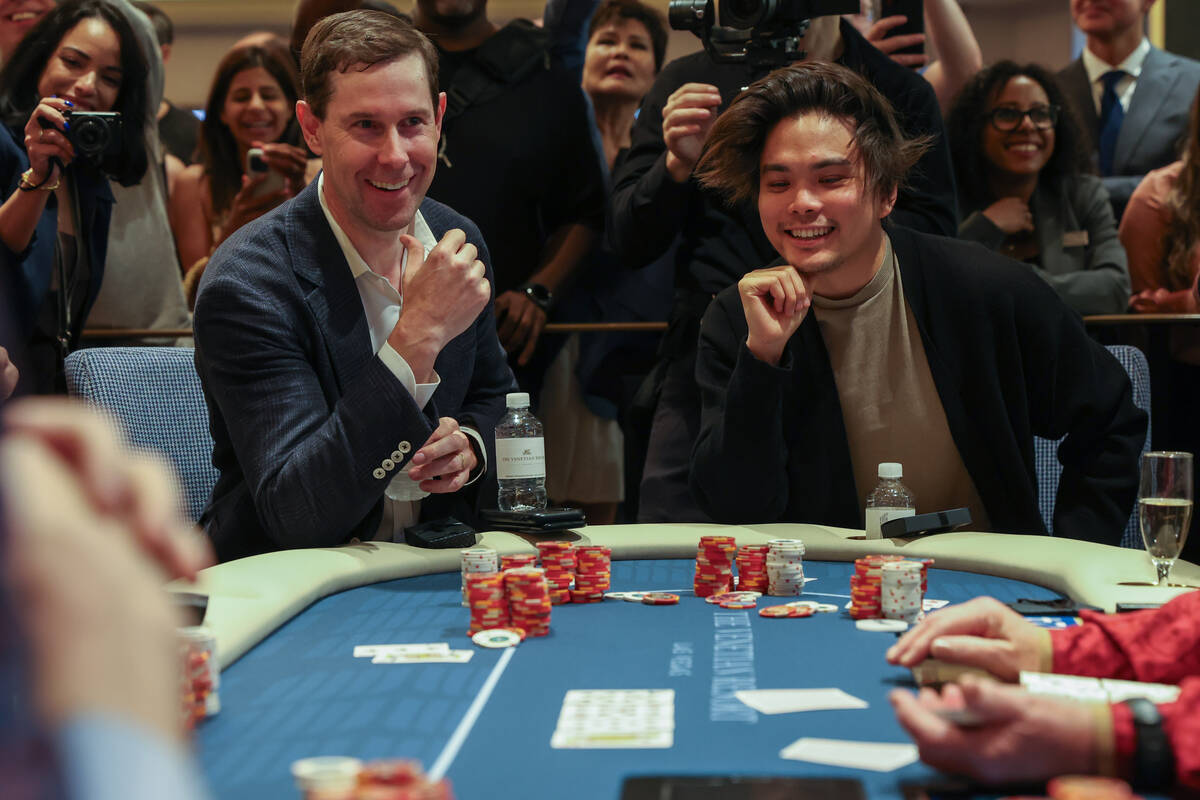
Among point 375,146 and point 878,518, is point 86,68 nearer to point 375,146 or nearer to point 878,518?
point 375,146

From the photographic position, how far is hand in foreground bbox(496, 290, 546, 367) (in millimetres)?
3354

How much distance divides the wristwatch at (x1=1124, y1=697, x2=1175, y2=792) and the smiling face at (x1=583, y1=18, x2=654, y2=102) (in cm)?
303

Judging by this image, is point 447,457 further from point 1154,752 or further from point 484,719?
point 1154,752

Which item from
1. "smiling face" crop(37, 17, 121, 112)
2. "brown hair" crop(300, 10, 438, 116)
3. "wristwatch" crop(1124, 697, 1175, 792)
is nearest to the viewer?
"wristwatch" crop(1124, 697, 1175, 792)

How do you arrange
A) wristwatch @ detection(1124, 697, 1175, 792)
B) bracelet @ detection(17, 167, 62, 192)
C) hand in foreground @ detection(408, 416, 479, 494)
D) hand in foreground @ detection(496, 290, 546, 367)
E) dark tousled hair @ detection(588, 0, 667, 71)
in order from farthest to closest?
dark tousled hair @ detection(588, 0, 667, 71), hand in foreground @ detection(496, 290, 546, 367), bracelet @ detection(17, 167, 62, 192), hand in foreground @ detection(408, 416, 479, 494), wristwatch @ detection(1124, 697, 1175, 792)

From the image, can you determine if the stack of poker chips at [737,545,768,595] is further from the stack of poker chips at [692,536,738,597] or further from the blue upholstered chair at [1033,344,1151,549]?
the blue upholstered chair at [1033,344,1151,549]

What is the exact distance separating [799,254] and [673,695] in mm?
1385

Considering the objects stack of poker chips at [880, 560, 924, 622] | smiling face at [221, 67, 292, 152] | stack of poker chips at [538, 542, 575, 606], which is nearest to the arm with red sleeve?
stack of poker chips at [880, 560, 924, 622]

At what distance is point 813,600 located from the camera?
1826 millimetres

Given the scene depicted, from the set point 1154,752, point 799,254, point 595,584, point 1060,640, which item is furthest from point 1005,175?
point 1154,752

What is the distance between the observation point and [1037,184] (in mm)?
3564

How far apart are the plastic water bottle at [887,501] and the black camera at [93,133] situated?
1.97 m

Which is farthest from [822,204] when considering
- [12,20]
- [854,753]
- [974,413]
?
[12,20]

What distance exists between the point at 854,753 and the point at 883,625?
1.66 ft
